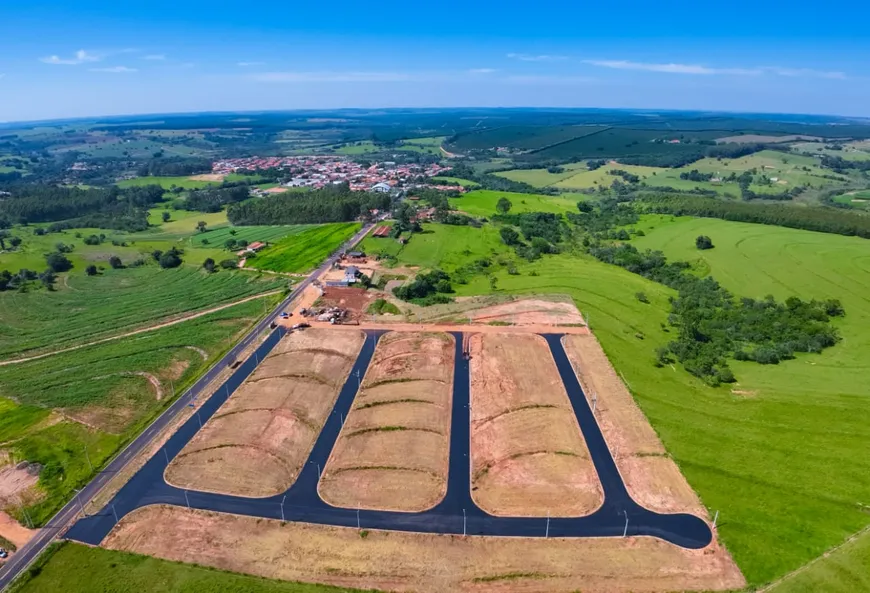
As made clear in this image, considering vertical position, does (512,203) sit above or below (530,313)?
above

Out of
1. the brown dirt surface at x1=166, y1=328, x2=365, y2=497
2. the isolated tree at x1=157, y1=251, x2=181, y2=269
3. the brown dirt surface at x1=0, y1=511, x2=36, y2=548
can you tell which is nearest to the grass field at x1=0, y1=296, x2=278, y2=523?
the brown dirt surface at x1=0, y1=511, x2=36, y2=548

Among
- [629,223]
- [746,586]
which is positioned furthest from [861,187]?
[746,586]

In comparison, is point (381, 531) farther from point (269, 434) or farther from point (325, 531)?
point (269, 434)

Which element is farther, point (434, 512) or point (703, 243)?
point (703, 243)

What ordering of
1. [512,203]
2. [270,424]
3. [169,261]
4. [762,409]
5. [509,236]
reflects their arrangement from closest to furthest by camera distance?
[270,424] < [762,409] < [169,261] < [509,236] < [512,203]

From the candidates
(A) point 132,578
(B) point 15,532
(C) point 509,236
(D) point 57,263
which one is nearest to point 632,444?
(A) point 132,578

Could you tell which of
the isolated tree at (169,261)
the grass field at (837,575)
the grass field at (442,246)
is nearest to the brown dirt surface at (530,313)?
the grass field at (442,246)

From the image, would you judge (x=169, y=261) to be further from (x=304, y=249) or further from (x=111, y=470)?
(x=111, y=470)

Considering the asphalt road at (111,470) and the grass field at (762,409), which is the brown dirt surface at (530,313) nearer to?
the grass field at (762,409)

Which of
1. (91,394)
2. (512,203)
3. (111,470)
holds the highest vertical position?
(512,203)
